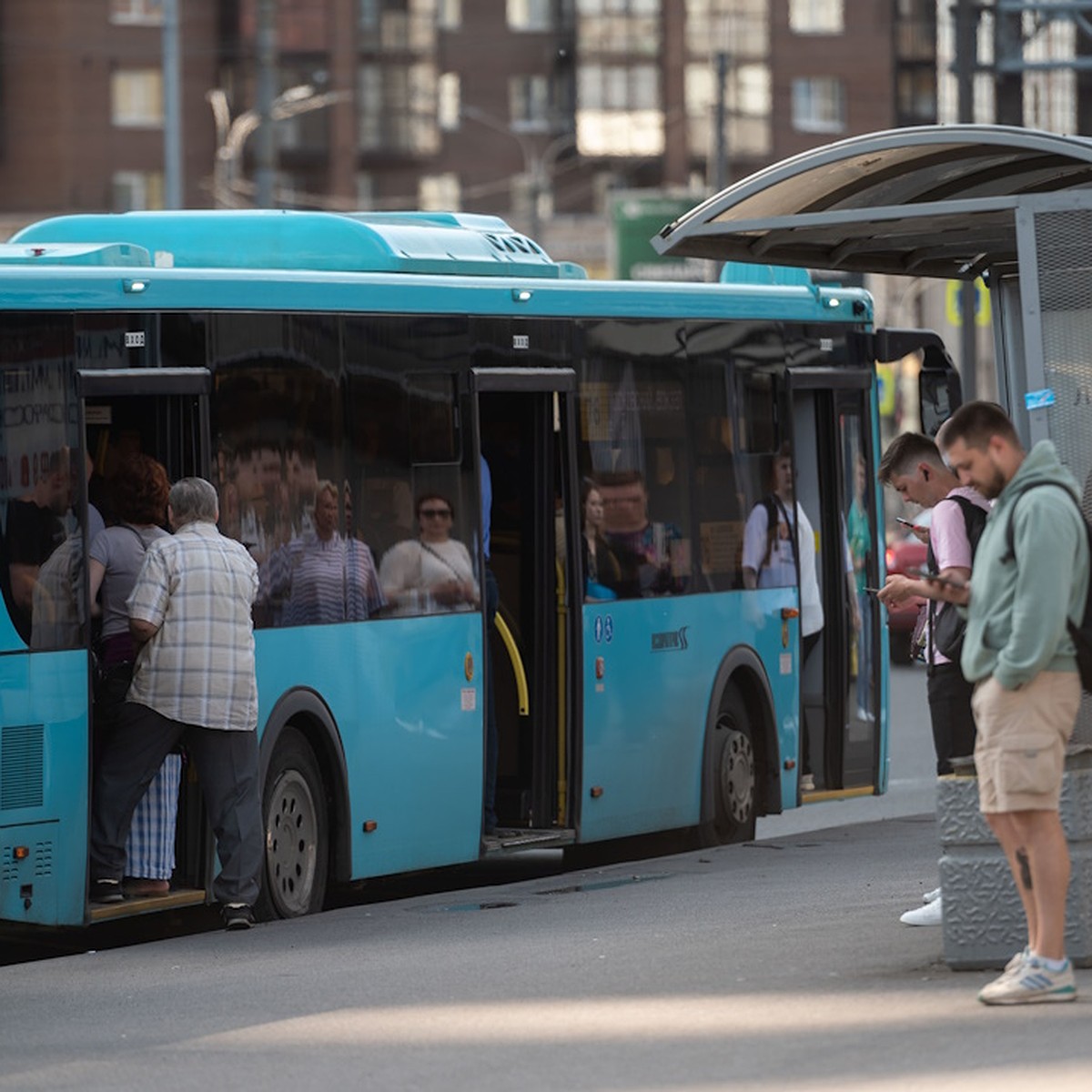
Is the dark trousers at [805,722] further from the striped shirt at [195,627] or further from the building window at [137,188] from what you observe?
the building window at [137,188]

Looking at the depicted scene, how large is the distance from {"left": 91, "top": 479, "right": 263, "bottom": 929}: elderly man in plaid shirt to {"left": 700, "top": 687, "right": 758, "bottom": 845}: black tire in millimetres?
4022

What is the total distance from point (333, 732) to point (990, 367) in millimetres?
74369

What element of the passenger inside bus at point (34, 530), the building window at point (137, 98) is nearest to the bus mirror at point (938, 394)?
the passenger inside bus at point (34, 530)

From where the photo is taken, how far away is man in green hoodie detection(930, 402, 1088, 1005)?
8688 mm

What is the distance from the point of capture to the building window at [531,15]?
3314 inches

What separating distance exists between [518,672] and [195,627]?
104 inches

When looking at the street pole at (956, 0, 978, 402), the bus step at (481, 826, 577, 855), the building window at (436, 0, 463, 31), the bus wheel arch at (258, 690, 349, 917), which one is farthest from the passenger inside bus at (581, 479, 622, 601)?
the building window at (436, 0, 463, 31)

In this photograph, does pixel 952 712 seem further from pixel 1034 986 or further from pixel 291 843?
pixel 291 843

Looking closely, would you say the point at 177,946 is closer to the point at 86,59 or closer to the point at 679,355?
the point at 679,355

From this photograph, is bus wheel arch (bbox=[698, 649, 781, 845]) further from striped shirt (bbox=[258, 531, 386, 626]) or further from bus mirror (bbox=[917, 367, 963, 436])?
striped shirt (bbox=[258, 531, 386, 626])

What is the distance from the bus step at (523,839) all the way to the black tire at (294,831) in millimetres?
1086

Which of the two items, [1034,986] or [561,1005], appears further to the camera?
[561,1005]

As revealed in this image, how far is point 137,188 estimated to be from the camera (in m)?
79.2

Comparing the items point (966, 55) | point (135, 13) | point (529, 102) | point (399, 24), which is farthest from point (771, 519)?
point (529, 102)
